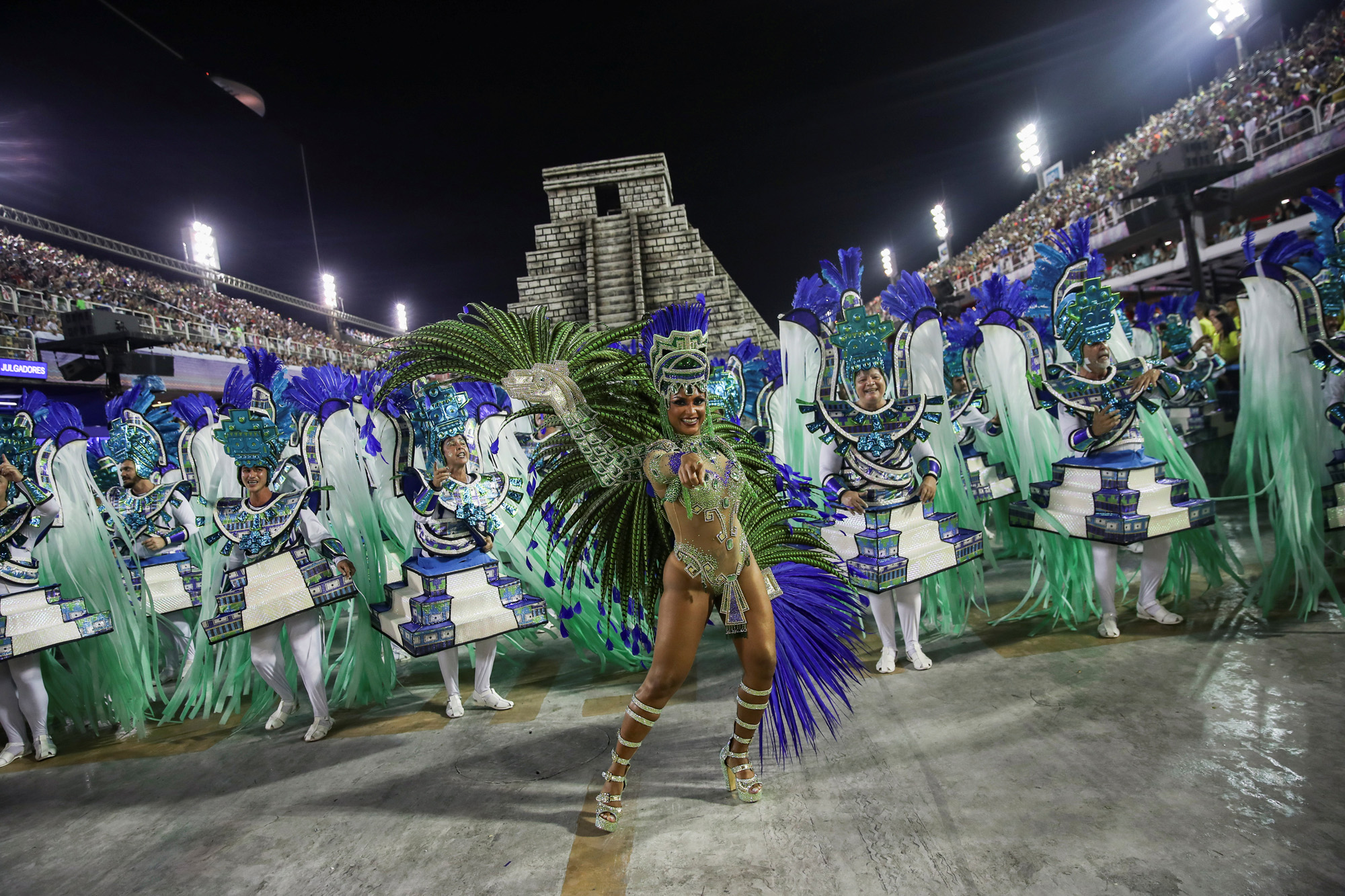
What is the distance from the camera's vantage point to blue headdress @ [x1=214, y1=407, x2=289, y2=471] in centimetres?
360

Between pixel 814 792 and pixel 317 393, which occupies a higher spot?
pixel 317 393

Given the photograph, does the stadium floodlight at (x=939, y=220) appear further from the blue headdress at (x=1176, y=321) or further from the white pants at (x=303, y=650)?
the white pants at (x=303, y=650)

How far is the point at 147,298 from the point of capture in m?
16.1

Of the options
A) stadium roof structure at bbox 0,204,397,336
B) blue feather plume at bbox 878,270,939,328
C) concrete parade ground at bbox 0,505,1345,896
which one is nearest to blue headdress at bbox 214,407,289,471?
concrete parade ground at bbox 0,505,1345,896

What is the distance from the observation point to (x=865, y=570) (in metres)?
3.58

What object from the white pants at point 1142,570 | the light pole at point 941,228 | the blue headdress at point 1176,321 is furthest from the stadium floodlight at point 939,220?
the white pants at point 1142,570

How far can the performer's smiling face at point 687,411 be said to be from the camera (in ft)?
7.89

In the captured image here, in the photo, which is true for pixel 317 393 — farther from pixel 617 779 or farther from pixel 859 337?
pixel 859 337

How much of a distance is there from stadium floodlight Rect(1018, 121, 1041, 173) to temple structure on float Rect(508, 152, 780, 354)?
18.4 m

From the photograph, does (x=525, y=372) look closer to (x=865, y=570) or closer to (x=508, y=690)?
(x=865, y=570)

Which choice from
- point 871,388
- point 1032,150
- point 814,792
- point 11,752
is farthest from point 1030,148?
point 11,752

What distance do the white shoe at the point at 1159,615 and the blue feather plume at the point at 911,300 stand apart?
2.14 metres

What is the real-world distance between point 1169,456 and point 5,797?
6.78 metres

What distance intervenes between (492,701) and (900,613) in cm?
237
